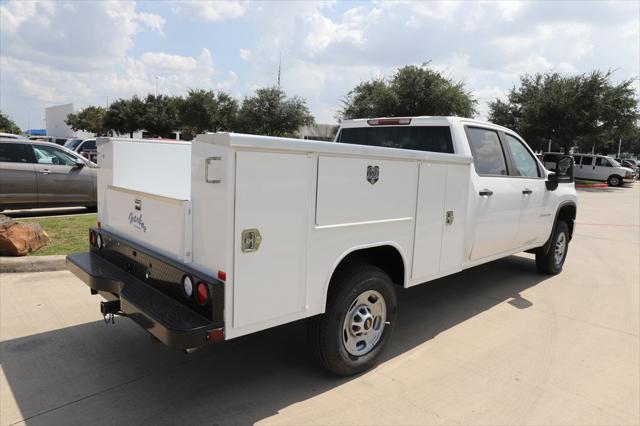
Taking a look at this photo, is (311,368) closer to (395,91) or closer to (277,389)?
(277,389)

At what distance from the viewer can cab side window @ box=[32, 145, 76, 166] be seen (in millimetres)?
10125

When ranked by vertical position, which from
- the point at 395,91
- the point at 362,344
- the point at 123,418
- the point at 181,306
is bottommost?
the point at 123,418

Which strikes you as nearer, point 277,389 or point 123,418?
point 123,418

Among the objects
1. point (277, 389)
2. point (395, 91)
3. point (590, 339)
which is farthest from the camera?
point (395, 91)

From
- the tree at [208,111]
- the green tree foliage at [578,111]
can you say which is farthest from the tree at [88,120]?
the green tree foliage at [578,111]

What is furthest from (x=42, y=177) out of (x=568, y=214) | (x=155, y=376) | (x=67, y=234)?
(x=568, y=214)

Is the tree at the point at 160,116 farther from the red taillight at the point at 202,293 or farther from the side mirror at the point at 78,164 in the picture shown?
the red taillight at the point at 202,293

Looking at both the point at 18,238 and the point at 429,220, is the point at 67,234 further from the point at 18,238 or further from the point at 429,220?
the point at 429,220

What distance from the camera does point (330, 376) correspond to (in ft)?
12.0

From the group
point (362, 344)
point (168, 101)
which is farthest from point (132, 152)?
point (168, 101)

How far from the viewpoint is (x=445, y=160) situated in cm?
407

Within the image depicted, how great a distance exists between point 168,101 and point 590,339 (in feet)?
174

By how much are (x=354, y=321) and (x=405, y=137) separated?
7.59ft

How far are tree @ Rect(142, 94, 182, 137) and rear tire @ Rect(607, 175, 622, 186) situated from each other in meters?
40.1
